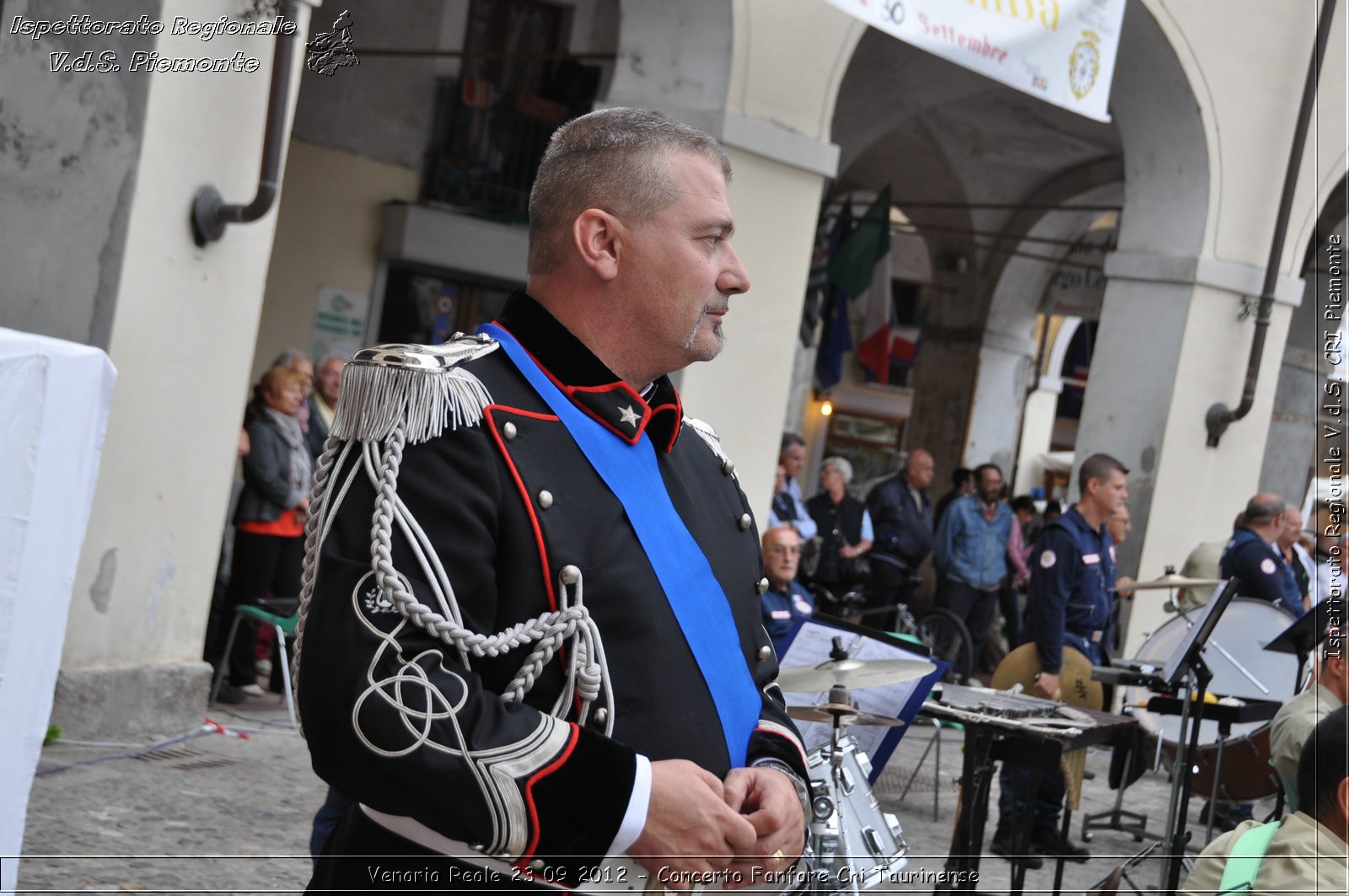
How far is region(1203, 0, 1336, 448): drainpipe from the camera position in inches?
422

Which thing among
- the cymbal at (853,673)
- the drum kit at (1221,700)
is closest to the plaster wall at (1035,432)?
the drum kit at (1221,700)

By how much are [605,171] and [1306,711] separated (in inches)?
137

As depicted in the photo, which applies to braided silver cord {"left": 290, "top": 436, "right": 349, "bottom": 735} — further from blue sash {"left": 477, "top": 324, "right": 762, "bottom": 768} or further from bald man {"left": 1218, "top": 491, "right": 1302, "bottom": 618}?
bald man {"left": 1218, "top": 491, "right": 1302, "bottom": 618}

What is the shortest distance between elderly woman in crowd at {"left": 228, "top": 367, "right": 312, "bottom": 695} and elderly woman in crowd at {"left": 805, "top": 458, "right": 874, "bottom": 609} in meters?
4.54

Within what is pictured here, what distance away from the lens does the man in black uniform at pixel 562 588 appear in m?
1.71

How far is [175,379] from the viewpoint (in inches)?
235

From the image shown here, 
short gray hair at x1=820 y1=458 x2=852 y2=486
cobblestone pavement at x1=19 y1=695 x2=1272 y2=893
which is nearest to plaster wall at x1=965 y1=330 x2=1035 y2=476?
short gray hair at x1=820 y1=458 x2=852 y2=486

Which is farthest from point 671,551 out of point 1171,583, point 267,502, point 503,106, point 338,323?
point 503,106

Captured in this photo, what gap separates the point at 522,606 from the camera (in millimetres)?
1858

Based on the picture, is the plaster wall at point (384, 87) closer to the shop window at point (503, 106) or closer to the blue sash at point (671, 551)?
the shop window at point (503, 106)

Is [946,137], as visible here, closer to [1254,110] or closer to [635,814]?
[1254,110]

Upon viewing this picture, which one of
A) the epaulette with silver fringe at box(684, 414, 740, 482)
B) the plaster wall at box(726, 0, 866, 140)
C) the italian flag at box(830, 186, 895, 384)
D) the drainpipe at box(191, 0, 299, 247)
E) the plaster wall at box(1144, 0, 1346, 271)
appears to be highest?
the plaster wall at box(1144, 0, 1346, 271)

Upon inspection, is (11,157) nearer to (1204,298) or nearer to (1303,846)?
(1303,846)

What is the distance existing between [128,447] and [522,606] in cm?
445
